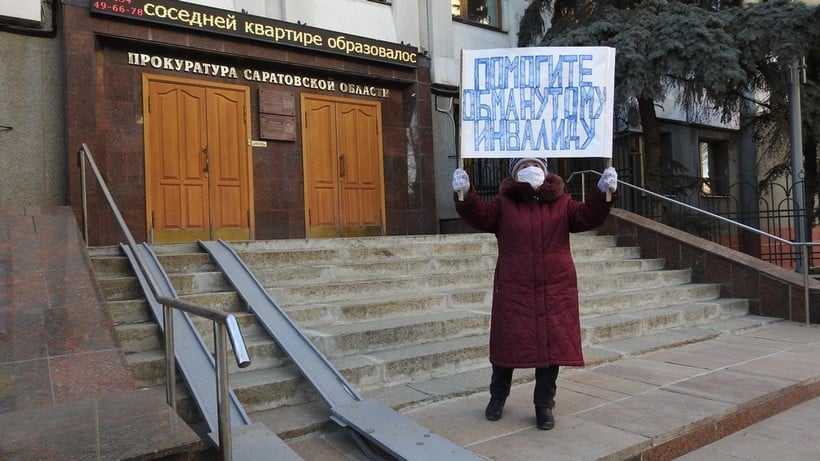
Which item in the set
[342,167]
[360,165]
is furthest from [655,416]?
[360,165]

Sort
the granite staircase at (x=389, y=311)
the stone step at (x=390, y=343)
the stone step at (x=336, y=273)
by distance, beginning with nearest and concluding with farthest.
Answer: the granite staircase at (x=389, y=311) → the stone step at (x=390, y=343) → the stone step at (x=336, y=273)

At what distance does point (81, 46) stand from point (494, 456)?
690cm

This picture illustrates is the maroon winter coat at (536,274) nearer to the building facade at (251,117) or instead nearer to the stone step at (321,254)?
the stone step at (321,254)

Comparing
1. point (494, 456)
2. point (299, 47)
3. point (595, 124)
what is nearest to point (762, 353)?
point (595, 124)

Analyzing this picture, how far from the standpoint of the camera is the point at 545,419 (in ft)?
12.2

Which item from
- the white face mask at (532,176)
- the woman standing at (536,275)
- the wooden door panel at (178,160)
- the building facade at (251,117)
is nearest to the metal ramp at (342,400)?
the woman standing at (536,275)

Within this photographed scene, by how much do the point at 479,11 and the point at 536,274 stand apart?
956 centimetres

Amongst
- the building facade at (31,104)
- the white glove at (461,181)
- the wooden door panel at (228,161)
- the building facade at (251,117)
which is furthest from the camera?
the wooden door panel at (228,161)

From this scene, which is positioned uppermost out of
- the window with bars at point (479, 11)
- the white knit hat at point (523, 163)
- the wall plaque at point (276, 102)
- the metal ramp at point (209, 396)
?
the window with bars at point (479, 11)

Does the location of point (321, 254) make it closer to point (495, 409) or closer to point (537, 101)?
point (495, 409)

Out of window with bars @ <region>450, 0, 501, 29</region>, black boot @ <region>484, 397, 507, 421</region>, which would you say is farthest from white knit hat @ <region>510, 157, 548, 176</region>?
window with bars @ <region>450, 0, 501, 29</region>

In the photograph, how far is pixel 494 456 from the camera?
3336 millimetres

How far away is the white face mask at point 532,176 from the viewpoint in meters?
3.72

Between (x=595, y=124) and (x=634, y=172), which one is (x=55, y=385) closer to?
(x=595, y=124)
